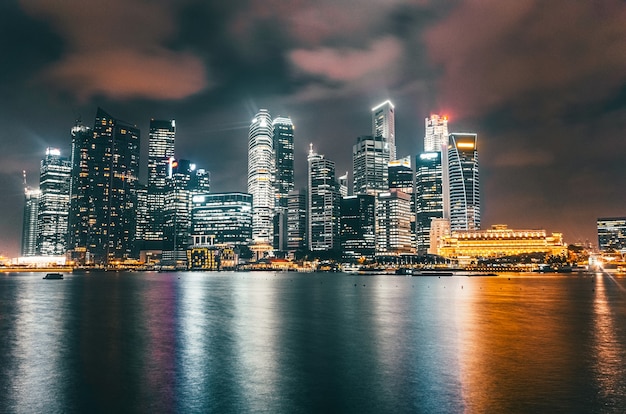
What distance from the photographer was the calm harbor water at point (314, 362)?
26.6 meters

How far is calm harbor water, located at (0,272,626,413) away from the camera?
26.6 metres

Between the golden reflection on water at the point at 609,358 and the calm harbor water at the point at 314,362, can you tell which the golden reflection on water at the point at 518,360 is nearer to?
the calm harbor water at the point at 314,362

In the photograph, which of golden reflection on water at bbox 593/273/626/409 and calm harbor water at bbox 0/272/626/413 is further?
golden reflection on water at bbox 593/273/626/409

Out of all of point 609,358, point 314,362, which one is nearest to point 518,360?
point 609,358

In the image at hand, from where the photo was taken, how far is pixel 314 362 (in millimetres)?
36594

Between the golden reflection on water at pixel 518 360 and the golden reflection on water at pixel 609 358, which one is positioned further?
the golden reflection on water at pixel 609 358

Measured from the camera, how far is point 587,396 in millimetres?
27297

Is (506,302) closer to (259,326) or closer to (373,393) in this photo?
(259,326)

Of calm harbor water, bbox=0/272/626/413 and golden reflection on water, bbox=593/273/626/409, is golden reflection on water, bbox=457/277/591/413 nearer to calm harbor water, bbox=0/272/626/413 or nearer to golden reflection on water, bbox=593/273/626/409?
calm harbor water, bbox=0/272/626/413

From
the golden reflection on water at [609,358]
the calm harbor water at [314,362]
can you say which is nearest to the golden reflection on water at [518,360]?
the calm harbor water at [314,362]

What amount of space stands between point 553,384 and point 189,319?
4523cm

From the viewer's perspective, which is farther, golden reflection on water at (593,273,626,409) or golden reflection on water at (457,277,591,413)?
golden reflection on water at (593,273,626,409)

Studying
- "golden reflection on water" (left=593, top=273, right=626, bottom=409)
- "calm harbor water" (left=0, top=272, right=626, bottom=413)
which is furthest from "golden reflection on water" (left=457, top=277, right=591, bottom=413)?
"golden reflection on water" (left=593, top=273, right=626, bottom=409)

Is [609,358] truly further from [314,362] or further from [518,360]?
[314,362]
